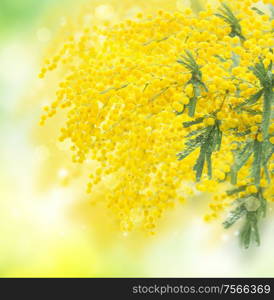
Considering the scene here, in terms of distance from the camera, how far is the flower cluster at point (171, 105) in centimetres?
86

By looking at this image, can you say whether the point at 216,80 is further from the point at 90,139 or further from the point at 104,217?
the point at 104,217

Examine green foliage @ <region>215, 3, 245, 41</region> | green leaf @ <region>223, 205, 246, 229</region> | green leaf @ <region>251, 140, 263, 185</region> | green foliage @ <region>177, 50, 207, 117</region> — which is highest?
green foliage @ <region>215, 3, 245, 41</region>

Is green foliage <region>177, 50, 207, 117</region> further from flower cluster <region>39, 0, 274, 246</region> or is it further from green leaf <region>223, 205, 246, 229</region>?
green leaf <region>223, 205, 246, 229</region>

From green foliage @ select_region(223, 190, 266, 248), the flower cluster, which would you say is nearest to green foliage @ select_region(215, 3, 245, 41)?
the flower cluster

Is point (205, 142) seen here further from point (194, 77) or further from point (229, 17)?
point (229, 17)

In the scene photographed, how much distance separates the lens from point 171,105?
0.92 meters

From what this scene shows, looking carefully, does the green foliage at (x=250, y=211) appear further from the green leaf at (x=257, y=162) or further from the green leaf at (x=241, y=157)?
the green leaf at (x=257, y=162)

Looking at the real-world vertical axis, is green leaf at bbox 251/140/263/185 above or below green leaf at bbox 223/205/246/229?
above

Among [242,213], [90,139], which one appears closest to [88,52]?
[90,139]

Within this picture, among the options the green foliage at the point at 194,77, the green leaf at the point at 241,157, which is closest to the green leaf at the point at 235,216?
the green leaf at the point at 241,157

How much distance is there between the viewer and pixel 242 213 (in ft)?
3.89

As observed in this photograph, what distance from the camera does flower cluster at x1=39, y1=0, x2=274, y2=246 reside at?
86 centimetres

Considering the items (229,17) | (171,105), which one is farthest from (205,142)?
(229,17)

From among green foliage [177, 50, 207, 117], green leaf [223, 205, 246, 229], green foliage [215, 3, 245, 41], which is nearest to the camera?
green foliage [177, 50, 207, 117]
